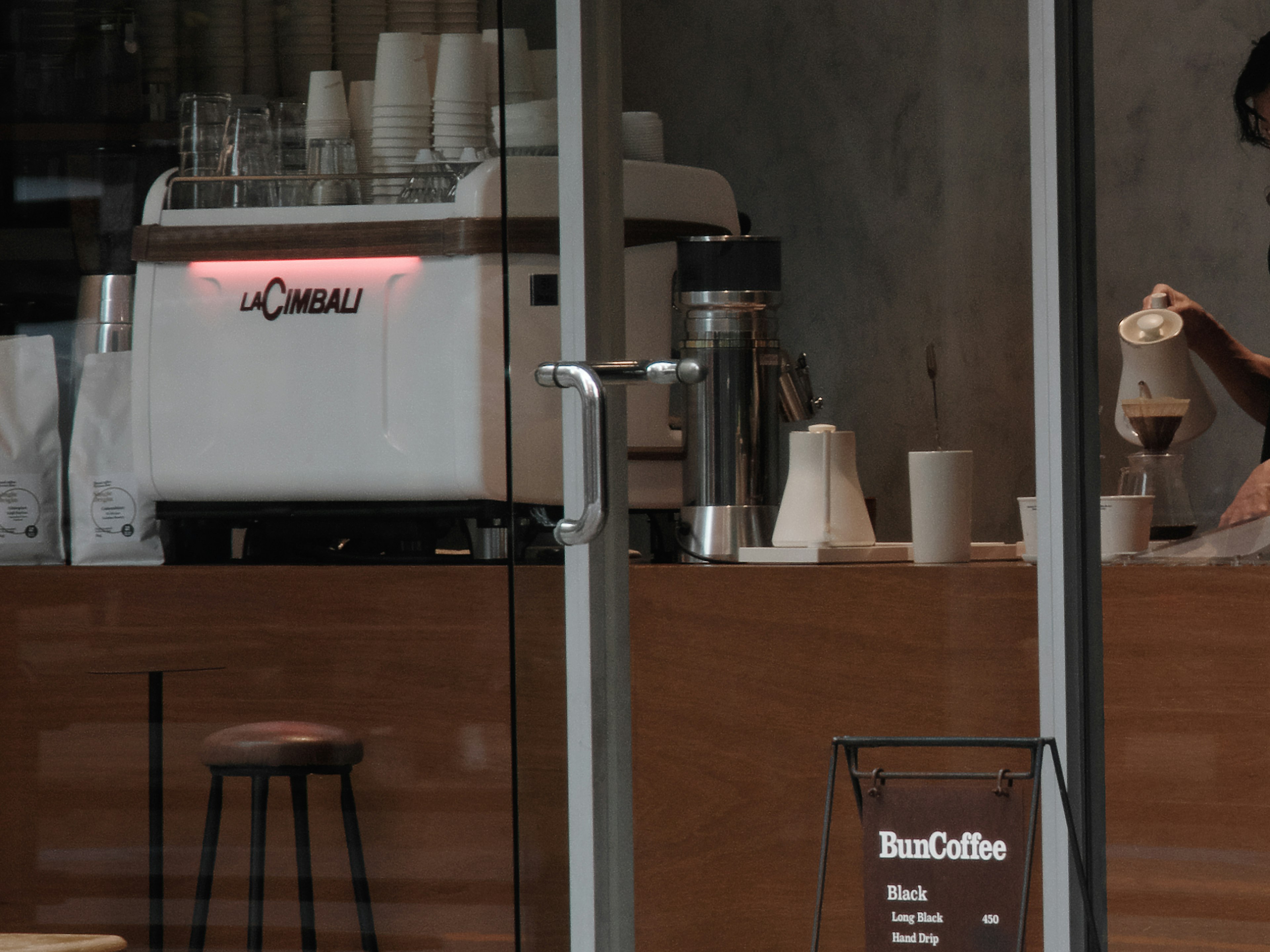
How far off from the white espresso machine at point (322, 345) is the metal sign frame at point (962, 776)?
0.49 m

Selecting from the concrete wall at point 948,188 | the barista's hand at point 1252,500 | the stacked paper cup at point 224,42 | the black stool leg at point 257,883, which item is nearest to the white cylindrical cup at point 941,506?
the concrete wall at point 948,188

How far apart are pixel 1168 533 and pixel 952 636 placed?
303 millimetres

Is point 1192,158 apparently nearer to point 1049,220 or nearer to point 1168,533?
point 1049,220

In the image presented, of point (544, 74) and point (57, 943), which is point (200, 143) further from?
point (57, 943)

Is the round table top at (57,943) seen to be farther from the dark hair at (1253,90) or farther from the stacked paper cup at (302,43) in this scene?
the dark hair at (1253,90)

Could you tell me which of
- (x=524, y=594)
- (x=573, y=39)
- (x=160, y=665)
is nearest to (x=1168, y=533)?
(x=524, y=594)

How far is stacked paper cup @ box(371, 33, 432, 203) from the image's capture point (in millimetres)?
1524

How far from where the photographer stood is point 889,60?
5.77 ft

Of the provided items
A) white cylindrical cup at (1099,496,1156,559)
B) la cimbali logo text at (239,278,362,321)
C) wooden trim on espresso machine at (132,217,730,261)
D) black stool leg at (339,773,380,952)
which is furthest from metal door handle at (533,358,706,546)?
white cylindrical cup at (1099,496,1156,559)

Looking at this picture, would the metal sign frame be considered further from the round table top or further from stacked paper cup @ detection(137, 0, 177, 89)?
stacked paper cup @ detection(137, 0, 177, 89)

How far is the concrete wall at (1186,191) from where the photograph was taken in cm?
171

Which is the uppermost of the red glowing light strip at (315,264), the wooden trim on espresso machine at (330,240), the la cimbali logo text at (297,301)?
the wooden trim on espresso machine at (330,240)

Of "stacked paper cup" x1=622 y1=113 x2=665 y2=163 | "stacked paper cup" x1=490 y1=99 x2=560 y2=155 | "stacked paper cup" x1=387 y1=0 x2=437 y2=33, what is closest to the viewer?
"stacked paper cup" x1=490 y1=99 x2=560 y2=155

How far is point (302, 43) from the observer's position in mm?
1563
